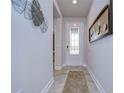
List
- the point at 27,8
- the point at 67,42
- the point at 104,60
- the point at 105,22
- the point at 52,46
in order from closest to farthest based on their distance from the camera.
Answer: the point at 27,8 → the point at 105,22 → the point at 104,60 → the point at 52,46 → the point at 67,42

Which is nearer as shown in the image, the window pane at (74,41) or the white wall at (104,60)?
the white wall at (104,60)

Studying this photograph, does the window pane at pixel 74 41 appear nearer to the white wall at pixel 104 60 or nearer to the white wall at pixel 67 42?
the white wall at pixel 67 42

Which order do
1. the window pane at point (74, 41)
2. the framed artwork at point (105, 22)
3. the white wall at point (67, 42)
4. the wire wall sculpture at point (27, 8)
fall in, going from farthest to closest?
the window pane at point (74, 41) → the white wall at point (67, 42) → the framed artwork at point (105, 22) → the wire wall sculpture at point (27, 8)

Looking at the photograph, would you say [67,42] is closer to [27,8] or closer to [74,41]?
[74,41]

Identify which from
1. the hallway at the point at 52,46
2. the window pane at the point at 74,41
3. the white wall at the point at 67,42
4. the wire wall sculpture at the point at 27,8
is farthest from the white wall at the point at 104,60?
the window pane at the point at 74,41

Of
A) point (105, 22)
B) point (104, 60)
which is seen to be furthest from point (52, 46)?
point (105, 22)

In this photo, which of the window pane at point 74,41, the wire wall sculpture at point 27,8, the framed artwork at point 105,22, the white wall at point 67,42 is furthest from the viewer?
the window pane at point 74,41

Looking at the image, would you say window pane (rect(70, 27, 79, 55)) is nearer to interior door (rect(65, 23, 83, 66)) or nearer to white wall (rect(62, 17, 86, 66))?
interior door (rect(65, 23, 83, 66))

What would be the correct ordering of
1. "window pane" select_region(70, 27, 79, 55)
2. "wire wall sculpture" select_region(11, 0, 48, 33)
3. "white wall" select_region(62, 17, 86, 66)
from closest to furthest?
"wire wall sculpture" select_region(11, 0, 48, 33), "white wall" select_region(62, 17, 86, 66), "window pane" select_region(70, 27, 79, 55)

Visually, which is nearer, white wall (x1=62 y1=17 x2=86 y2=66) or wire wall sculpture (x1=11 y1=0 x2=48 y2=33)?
wire wall sculpture (x1=11 y1=0 x2=48 y2=33)

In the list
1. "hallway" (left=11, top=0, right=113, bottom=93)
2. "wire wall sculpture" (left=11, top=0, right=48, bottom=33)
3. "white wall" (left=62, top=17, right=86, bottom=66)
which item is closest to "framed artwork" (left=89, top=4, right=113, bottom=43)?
"hallway" (left=11, top=0, right=113, bottom=93)

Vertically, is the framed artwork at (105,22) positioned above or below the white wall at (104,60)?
above
